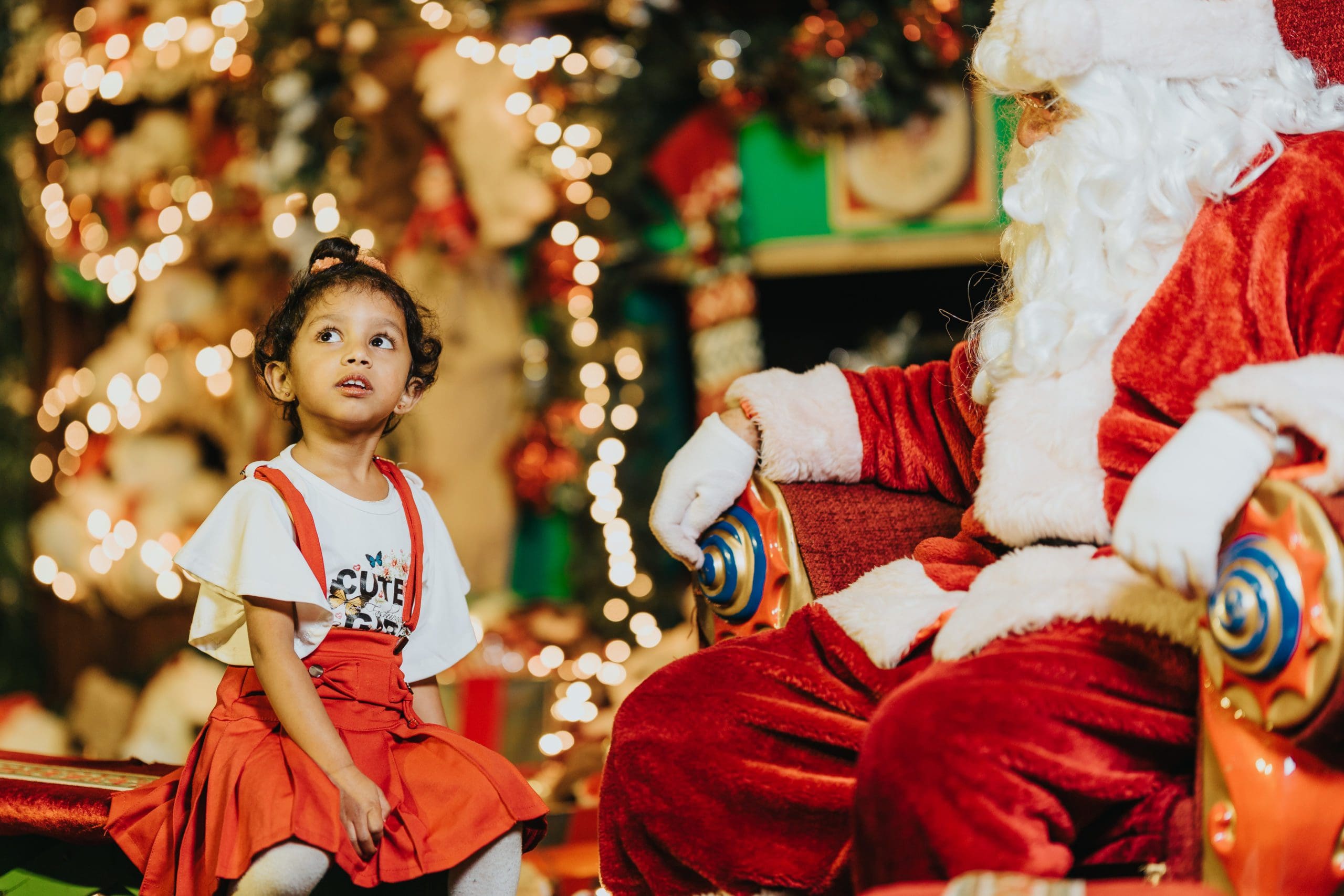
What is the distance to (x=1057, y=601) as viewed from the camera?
129cm

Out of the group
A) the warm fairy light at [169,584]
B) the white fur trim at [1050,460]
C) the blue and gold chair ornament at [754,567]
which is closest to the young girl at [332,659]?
the blue and gold chair ornament at [754,567]

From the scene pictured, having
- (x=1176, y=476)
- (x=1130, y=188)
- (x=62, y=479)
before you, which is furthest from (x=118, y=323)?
(x=1176, y=476)

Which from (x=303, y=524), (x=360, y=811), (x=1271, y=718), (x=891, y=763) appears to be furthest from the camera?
(x=303, y=524)

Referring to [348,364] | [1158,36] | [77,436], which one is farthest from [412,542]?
[77,436]

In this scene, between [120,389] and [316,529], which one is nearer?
[316,529]

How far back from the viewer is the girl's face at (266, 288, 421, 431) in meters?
1.46

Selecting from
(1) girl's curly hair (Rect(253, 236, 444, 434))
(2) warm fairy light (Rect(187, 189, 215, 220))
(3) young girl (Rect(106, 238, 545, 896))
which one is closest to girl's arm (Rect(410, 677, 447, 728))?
(3) young girl (Rect(106, 238, 545, 896))

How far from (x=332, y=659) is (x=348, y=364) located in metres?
0.36

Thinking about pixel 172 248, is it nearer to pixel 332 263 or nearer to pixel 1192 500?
pixel 332 263

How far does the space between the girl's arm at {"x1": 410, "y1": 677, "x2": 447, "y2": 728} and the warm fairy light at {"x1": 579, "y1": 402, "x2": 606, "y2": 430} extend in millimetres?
2169

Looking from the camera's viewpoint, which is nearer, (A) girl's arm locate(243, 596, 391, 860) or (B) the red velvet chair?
(B) the red velvet chair

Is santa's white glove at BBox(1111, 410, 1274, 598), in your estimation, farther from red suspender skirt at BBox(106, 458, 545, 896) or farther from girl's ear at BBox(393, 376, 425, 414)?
girl's ear at BBox(393, 376, 425, 414)

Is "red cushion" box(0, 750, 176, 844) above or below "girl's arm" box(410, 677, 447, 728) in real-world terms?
below

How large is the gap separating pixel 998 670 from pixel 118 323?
4042mm
